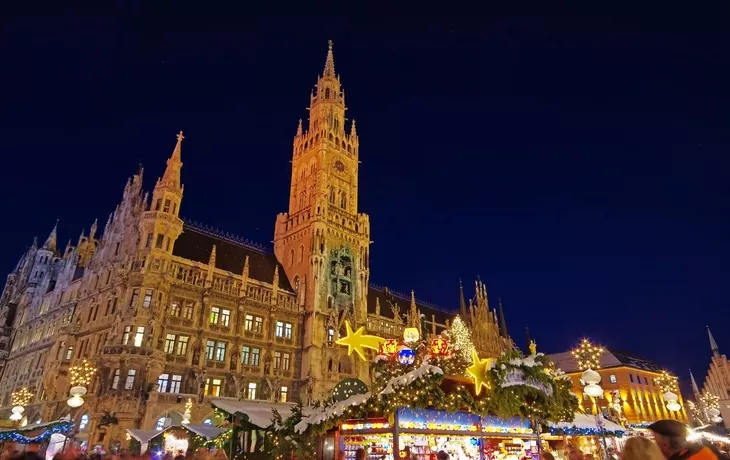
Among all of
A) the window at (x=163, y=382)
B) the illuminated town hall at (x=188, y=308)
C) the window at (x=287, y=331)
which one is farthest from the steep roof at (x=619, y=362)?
the window at (x=163, y=382)

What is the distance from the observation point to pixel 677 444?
5.33m

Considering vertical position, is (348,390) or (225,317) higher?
(225,317)

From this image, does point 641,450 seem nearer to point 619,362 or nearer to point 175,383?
point 175,383

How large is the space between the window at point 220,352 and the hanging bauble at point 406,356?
94.8ft

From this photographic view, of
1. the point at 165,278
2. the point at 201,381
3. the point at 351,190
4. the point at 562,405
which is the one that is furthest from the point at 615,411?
the point at 351,190

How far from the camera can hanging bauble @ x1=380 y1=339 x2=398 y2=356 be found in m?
20.1

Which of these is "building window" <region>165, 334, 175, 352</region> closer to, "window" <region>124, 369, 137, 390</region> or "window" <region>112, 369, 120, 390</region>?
"window" <region>124, 369, 137, 390</region>

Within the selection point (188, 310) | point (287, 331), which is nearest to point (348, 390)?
point (188, 310)

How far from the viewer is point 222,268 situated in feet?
162

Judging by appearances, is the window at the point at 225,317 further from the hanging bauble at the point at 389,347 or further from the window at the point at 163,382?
the hanging bauble at the point at 389,347

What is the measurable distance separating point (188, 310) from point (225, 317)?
3686mm

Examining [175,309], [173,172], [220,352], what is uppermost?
[173,172]

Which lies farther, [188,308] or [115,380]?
[188,308]

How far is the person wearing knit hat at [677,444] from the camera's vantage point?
16.2 ft
